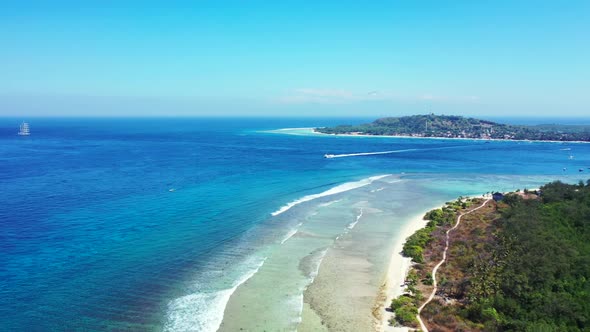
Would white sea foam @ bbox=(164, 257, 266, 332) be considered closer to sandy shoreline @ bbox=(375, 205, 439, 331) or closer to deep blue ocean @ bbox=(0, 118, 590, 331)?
deep blue ocean @ bbox=(0, 118, 590, 331)

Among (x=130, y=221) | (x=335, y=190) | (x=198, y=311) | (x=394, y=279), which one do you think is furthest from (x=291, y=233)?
(x=335, y=190)

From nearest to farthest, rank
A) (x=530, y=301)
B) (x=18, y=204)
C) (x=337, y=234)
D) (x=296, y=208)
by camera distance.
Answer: (x=530, y=301) < (x=337, y=234) < (x=18, y=204) < (x=296, y=208)

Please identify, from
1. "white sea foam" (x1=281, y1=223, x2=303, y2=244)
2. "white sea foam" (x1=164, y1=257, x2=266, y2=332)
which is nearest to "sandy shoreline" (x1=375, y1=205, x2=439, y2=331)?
"white sea foam" (x1=164, y1=257, x2=266, y2=332)

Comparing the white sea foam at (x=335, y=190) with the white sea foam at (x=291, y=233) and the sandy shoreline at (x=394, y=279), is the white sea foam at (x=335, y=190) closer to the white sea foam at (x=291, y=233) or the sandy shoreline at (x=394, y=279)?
the white sea foam at (x=291, y=233)

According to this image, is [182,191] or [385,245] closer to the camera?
[385,245]

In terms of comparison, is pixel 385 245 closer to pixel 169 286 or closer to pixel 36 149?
pixel 169 286

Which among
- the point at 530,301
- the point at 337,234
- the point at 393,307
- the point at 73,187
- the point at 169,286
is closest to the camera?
the point at 530,301

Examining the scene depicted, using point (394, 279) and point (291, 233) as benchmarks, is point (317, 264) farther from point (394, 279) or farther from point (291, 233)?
point (291, 233)

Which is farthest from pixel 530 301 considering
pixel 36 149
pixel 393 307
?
pixel 36 149
